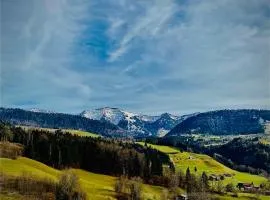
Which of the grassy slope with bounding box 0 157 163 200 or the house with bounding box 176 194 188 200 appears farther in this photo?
the house with bounding box 176 194 188 200

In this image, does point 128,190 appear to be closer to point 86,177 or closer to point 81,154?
point 86,177

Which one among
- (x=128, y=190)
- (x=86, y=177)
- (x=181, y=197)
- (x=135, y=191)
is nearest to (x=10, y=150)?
(x=86, y=177)

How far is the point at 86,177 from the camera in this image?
522ft

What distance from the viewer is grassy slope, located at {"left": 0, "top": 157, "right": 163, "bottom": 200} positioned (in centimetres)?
13038

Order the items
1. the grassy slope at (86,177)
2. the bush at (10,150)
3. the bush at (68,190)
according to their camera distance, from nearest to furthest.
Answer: the bush at (68,190) → the grassy slope at (86,177) → the bush at (10,150)

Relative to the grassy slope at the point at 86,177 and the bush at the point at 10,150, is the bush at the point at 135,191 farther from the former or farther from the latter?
the bush at the point at 10,150

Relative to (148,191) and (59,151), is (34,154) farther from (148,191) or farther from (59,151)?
(148,191)

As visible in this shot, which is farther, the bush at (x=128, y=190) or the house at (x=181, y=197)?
the house at (x=181, y=197)

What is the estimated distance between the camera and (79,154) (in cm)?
17912

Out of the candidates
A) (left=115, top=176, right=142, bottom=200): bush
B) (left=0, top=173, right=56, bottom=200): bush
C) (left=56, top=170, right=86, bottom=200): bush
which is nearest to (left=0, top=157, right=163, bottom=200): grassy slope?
(left=115, top=176, right=142, bottom=200): bush

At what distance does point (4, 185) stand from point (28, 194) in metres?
6.89

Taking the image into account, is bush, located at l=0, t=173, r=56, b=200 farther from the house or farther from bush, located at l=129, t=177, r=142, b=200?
the house

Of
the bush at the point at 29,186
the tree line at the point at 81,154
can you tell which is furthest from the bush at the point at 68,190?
the tree line at the point at 81,154

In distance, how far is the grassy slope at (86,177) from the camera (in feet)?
428
